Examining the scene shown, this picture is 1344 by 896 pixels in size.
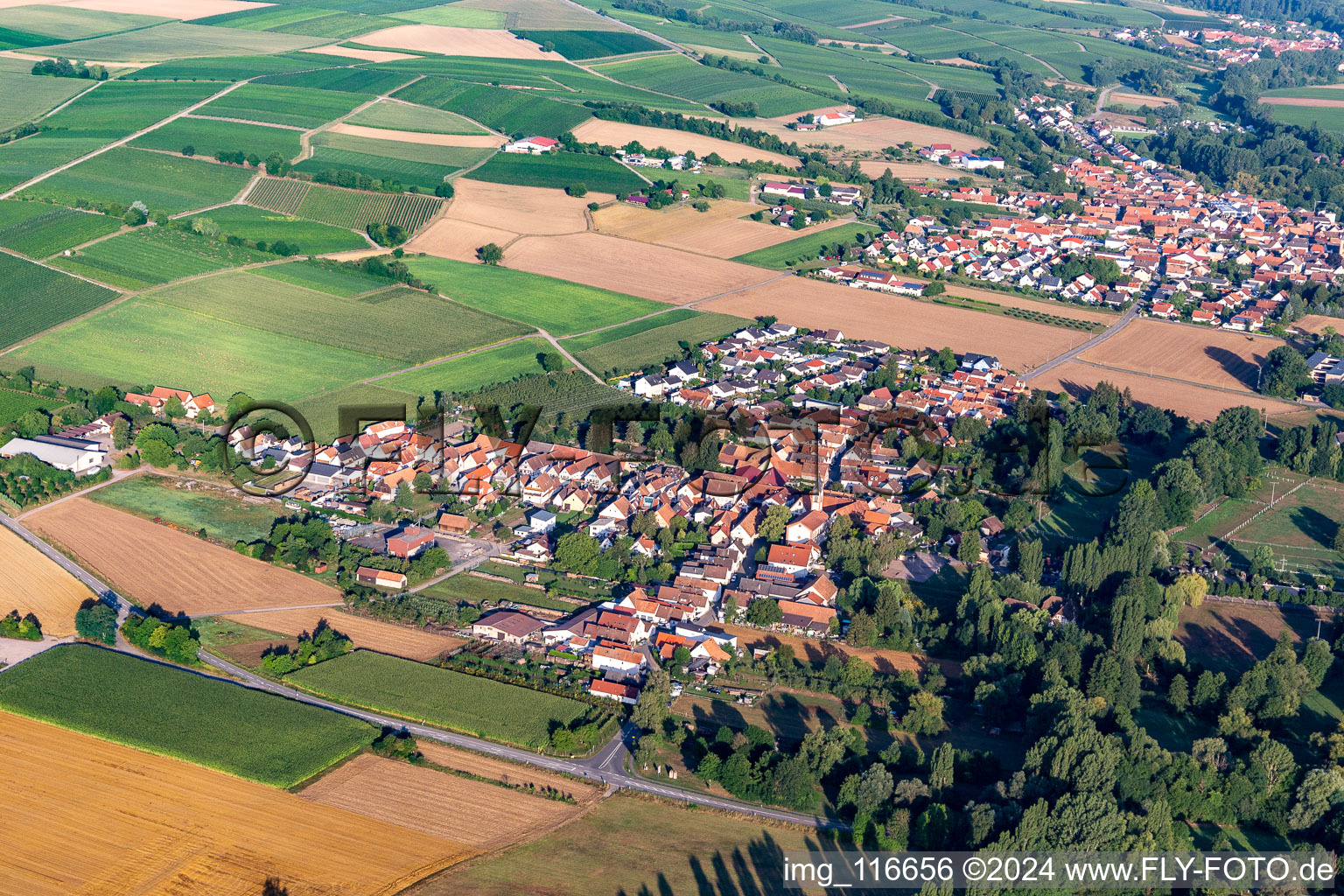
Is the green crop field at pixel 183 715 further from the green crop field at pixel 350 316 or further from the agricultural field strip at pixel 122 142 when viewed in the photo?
the agricultural field strip at pixel 122 142

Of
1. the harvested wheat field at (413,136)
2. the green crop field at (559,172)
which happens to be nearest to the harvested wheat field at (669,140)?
the green crop field at (559,172)

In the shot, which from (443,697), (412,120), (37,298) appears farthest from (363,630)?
(412,120)

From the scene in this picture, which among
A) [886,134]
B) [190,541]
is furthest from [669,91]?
[190,541]

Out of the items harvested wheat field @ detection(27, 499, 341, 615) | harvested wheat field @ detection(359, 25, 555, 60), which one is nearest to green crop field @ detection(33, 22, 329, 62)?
harvested wheat field @ detection(359, 25, 555, 60)

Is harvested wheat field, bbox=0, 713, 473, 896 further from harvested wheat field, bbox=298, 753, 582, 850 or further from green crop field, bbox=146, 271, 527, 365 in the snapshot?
green crop field, bbox=146, 271, 527, 365

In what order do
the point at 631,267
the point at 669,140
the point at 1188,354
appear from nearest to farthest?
the point at 1188,354 < the point at 631,267 < the point at 669,140

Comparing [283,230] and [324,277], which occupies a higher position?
[283,230]

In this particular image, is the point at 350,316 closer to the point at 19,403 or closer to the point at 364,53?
the point at 19,403
